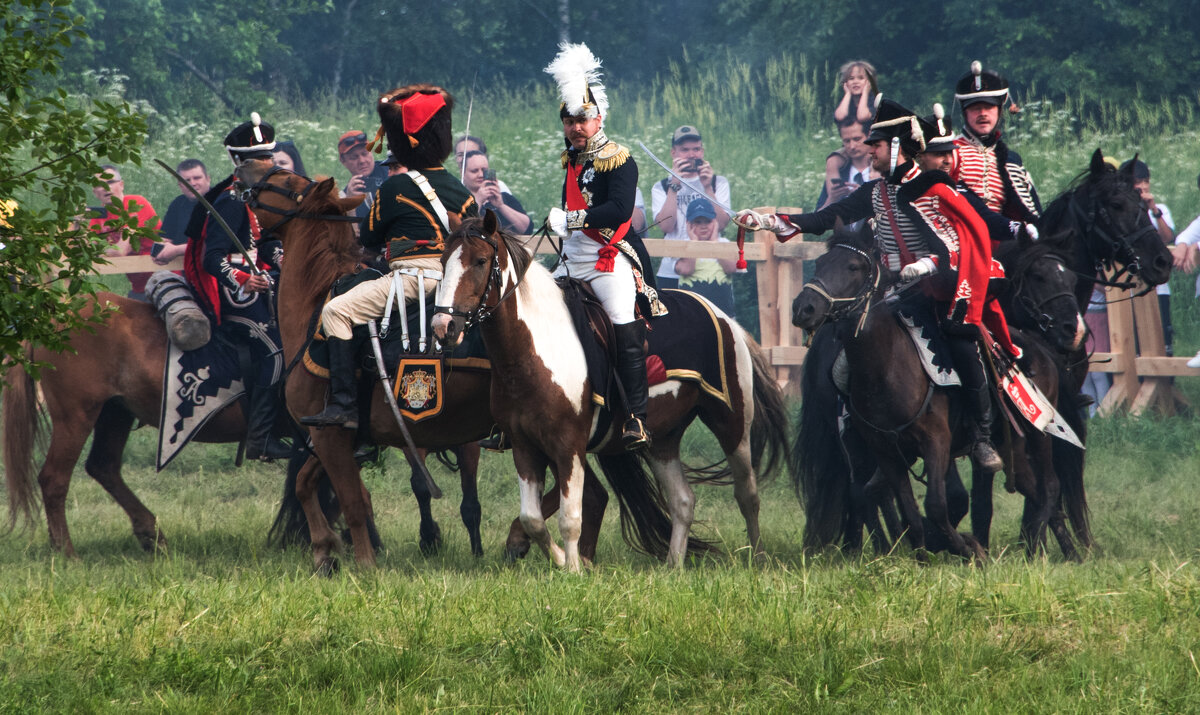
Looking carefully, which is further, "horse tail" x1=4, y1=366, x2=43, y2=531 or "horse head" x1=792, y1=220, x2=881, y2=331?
"horse tail" x1=4, y1=366, x2=43, y2=531

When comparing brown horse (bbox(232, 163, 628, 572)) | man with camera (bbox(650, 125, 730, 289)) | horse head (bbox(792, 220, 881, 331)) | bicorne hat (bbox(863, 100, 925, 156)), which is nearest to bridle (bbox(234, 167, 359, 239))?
brown horse (bbox(232, 163, 628, 572))

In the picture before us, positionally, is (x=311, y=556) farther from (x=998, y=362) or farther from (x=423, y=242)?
(x=998, y=362)

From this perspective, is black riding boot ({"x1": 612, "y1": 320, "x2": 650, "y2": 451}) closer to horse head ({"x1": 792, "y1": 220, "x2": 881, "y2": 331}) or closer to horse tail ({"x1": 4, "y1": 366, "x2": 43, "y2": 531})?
horse head ({"x1": 792, "y1": 220, "x2": 881, "y2": 331})

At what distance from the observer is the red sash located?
796cm

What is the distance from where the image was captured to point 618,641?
560 cm

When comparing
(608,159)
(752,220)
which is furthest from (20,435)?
(752,220)

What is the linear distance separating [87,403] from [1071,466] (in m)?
6.69

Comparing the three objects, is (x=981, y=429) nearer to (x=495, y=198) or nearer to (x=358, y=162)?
(x=495, y=198)

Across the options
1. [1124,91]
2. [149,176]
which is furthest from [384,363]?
[1124,91]

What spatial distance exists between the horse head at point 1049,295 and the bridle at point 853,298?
51.2 inches

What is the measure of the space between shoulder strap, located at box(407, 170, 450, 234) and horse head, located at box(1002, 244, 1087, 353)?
3.82m

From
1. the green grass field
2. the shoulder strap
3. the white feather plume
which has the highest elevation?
the white feather plume

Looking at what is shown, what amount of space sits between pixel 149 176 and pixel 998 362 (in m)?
15.7

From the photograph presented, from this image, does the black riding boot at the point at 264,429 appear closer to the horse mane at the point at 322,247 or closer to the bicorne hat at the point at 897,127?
the horse mane at the point at 322,247
